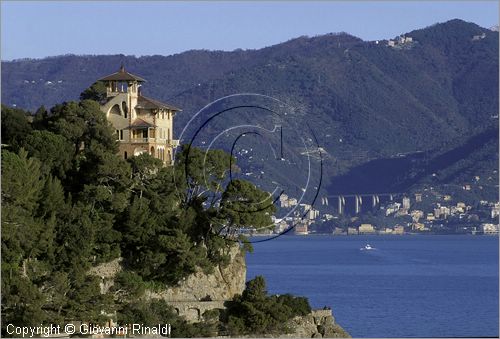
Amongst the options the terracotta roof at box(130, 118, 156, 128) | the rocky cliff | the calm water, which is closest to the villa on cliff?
the terracotta roof at box(130, 118, 156, 128)

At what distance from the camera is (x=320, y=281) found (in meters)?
92.2

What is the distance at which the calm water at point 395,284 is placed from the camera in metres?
69.9

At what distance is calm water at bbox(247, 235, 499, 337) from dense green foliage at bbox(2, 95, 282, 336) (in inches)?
625

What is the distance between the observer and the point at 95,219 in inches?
1829

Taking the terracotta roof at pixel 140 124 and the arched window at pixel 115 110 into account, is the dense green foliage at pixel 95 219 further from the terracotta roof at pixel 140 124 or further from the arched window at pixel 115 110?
the terracotta roof at pixel 140 124

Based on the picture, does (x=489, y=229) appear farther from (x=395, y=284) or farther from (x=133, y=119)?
(x=133, y=119)

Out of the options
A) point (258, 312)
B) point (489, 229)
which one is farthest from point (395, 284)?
point (489, 229)

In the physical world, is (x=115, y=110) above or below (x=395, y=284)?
above

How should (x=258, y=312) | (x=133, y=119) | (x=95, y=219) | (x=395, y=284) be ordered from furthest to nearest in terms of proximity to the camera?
(x=395, y=284)
(x=133, y=119)
(x=95, y=219)
(x=258, y=312)

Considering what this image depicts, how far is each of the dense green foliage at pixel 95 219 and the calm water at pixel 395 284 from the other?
1586 cm

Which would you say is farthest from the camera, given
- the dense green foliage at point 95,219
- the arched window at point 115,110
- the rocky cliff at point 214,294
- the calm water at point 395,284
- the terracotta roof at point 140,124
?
the calm water at point 395,284

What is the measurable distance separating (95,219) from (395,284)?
155 ft

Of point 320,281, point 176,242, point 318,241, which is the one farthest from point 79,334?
point 318,241

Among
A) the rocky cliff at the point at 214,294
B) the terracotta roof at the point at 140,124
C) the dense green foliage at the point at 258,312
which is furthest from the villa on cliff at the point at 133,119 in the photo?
the dense green foliage at the point at 258,312
